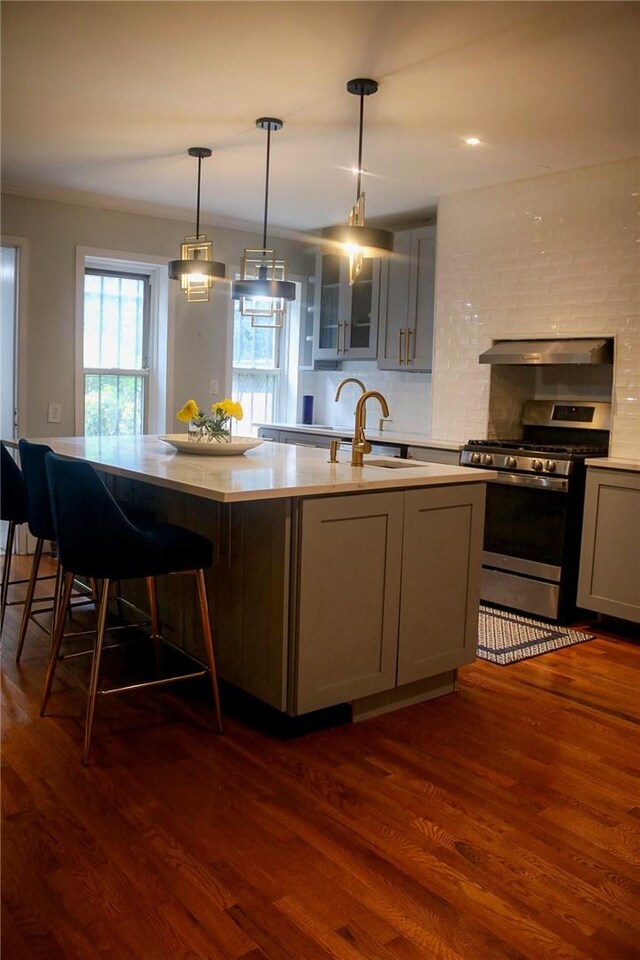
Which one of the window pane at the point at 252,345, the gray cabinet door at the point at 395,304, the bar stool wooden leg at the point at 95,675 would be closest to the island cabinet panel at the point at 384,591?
the bar stool wooden leg at the point at 95,675

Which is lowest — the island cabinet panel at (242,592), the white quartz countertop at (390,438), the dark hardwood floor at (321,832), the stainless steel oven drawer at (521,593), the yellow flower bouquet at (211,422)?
the dark hardwood floor at (321,832)

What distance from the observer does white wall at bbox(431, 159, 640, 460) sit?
4.26 m

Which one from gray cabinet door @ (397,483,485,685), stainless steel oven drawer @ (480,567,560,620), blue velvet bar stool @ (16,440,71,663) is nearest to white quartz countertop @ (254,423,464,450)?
stainless steel oven drawer @ (480,567,560,620)

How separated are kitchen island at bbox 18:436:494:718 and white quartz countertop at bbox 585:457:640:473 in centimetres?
111

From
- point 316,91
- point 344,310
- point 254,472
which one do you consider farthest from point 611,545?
point 344,310

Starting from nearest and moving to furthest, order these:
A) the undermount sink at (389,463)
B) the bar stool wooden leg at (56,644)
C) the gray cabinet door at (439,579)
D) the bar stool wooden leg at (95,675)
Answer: the bar stool wooden leg at (95,675), the bar stool wooden leg at (56,644), the gray cabinet door at (439,579), the undermount sink at (389,463)

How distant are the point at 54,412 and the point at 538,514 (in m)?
3.31

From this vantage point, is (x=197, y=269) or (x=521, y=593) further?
(x=521, y=593)

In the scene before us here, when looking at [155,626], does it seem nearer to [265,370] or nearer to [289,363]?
[265,370]

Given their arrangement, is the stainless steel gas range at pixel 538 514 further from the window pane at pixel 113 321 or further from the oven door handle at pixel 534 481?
the window pane at pixel 113 321

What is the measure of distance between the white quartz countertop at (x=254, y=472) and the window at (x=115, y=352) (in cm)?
209

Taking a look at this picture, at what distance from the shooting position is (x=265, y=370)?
683 cm

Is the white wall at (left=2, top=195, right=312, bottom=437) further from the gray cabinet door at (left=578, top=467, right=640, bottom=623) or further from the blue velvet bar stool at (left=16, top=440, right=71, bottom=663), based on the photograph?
the gray cabinet door at (left=578, top=467, right=640, bottom=623)

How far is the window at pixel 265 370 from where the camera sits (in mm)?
6664
